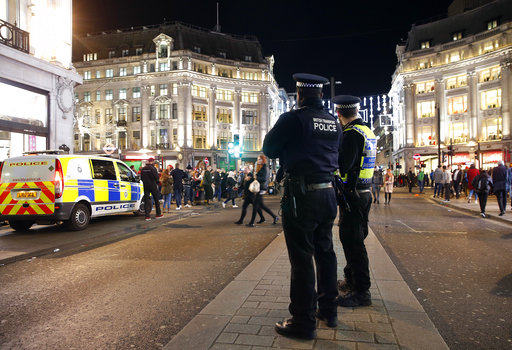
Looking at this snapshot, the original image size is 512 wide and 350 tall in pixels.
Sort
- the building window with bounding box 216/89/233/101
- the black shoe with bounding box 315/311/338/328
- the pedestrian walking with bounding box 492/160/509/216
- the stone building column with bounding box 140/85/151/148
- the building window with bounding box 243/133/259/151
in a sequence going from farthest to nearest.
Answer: the building window with bounding box 243/133/259/151
the building window with bounding box 216/89/233/101
the stone building column with bounding box 140/85/151/148
the pedestrian walking with bounding box 492/160/509/216
the black shoe with bounding box 315/311/338/328

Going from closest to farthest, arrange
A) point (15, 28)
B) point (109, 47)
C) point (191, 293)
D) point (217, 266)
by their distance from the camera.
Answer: point (191, 293)
point (217, 266)
point (15, 28)
point (109, 47)

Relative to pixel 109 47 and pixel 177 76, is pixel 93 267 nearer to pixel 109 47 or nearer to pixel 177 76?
pixel 177 76

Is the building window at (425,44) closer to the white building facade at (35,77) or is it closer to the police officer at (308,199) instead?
the white building facade at (35,77)

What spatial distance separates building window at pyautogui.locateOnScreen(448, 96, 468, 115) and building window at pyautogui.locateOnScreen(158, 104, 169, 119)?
3960 cm

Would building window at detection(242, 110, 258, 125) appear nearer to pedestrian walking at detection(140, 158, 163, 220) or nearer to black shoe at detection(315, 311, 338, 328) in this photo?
pedestrian walking at detection(140, 158, 163, 220)

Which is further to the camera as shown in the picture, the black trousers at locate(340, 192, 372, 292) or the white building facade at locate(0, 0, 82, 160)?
the white building facade at locate(0, 0, 82, 160)

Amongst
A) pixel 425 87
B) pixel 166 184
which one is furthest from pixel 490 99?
pixel 166 184

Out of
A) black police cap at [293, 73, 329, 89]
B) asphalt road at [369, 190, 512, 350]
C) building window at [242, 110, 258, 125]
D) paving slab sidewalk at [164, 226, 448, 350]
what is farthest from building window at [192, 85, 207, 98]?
black police cap at [293, 73, 329, 89]

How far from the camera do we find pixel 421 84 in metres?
56.3

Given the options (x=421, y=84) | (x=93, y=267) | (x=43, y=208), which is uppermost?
(x=421, y=84)

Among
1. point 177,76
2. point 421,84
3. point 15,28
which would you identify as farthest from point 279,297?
point 421,84

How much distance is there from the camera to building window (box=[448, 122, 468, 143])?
2010 inches

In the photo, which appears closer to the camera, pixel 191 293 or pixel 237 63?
pixel 191 293

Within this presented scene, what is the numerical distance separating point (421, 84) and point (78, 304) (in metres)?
60.2
